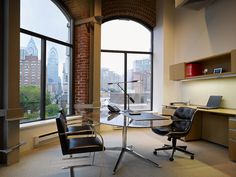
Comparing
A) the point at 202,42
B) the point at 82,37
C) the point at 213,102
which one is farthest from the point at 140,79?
the point at 213,102

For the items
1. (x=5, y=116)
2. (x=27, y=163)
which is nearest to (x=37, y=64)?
(x=5, y=116)

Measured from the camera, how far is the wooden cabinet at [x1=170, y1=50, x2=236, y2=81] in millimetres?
3775

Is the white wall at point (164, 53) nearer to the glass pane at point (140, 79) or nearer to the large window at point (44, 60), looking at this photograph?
the glass pane at point (140, 79)

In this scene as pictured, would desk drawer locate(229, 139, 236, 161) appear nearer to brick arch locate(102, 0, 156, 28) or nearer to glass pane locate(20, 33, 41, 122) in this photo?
glass pane locate(20, 33, 41, 122)

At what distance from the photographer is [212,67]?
463 cm

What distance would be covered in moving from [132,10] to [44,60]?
3.06 meters

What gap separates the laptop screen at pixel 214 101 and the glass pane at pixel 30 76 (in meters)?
3.67

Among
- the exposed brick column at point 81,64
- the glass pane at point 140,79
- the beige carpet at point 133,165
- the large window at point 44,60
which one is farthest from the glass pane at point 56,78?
the glass pane at point 140,79

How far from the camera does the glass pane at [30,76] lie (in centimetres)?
398

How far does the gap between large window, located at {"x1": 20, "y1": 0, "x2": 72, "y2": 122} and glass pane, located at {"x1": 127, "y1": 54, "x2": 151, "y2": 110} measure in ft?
6.35

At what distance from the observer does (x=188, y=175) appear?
2.80 m

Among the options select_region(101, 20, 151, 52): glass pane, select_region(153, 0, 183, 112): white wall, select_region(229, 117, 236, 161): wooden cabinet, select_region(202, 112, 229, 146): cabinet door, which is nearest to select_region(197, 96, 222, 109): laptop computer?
select_region(202, 112, 229, 146): cabinet door

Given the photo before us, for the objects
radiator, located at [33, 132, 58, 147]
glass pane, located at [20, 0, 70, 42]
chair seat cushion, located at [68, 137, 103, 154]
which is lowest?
radiator, located at [33, 132, 58, 147]

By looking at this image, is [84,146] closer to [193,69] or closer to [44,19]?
[44,19]
